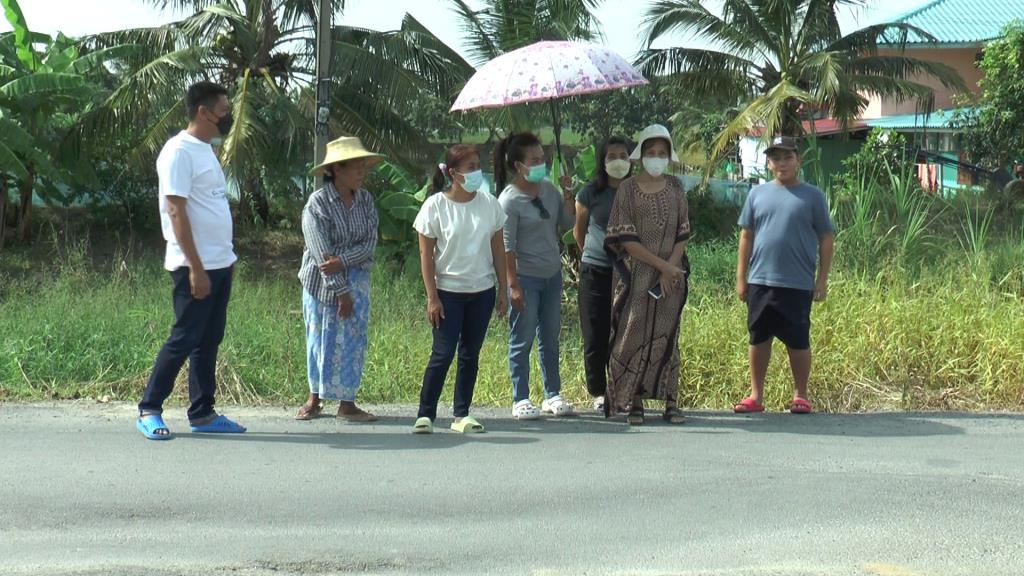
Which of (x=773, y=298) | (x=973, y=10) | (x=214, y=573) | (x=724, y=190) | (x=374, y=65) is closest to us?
(x=214, y=573)

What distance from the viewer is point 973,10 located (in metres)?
32.2

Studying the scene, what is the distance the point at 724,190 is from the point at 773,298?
1563cm

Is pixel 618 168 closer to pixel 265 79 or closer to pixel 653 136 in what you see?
pixel 653 136

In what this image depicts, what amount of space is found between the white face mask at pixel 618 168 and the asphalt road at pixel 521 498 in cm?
147

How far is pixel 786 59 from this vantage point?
71.5ft

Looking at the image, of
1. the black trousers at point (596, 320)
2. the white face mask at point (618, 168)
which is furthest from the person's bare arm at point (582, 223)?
the white face mask at point (618, 168)

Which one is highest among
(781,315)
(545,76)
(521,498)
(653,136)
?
(545,76)

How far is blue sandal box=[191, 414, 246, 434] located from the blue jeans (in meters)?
1.63

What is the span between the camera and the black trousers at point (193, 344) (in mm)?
6617

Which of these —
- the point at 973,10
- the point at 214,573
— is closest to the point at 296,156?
the point at 214,573

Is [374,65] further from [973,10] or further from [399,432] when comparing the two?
[973,10]

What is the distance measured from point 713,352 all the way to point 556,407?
5.47ft

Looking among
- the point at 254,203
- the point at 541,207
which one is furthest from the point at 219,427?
the point at 254,203

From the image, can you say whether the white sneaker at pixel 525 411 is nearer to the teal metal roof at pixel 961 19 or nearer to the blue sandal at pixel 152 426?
the blue sandal at pixel 152 426
